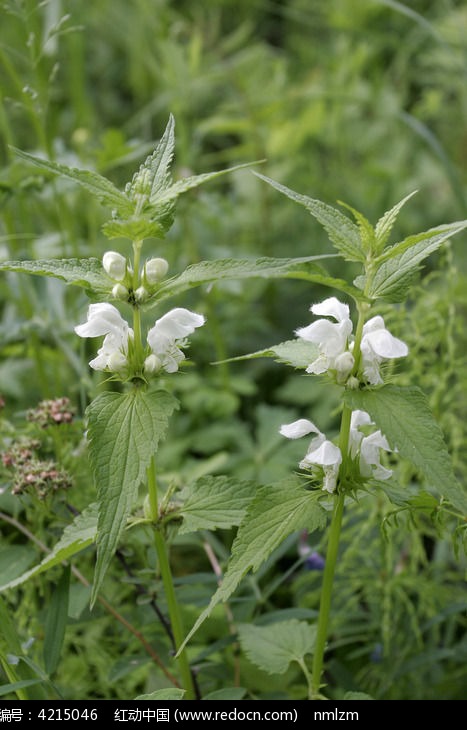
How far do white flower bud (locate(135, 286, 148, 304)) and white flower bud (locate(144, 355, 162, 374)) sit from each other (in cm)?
6

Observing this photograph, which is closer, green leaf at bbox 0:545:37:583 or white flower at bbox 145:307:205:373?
white flower at bbox 145:307:205:373

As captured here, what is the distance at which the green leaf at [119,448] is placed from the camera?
65 cm

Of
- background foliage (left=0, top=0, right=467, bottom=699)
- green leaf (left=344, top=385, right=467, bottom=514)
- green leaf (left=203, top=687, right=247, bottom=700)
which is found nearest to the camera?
green leaf (left=344, top=385, right=467, bottom=514)

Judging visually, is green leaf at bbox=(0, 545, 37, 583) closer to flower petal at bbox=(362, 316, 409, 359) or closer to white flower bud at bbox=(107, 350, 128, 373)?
white flower bud at bbox=(107, 350, 128, 373)

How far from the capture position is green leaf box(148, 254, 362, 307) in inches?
26.6

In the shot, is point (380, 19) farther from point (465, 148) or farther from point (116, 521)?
point (116, 521)

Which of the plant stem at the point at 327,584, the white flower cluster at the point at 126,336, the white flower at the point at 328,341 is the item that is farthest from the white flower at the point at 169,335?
the plant stem at the point at 327,584

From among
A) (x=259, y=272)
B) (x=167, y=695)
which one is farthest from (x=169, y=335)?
(x=167, y=695)

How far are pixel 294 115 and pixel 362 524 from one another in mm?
1722

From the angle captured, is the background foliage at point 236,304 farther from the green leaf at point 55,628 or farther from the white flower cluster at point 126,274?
the white flower cluster at point 126,274

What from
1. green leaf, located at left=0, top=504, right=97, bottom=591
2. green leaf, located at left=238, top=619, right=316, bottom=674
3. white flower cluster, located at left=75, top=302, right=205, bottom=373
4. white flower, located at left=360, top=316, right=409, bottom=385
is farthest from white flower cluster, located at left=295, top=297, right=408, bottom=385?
green leaf, located at left=238, top=619, right=316, bottom=674

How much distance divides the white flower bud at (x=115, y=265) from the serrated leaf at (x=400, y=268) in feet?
0.78

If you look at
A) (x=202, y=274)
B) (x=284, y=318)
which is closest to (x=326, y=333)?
(x=202, y=274)

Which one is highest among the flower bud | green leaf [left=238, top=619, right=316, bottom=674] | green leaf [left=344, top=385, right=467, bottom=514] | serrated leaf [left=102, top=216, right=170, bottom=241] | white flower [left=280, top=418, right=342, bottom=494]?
serrated leaf [left=102, top=216, right=170, bottom=241]
